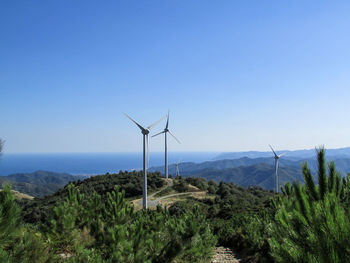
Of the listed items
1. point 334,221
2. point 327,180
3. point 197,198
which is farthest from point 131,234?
point 197,198

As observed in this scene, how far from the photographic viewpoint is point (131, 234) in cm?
1098

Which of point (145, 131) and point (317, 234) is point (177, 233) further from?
point (145, 131)

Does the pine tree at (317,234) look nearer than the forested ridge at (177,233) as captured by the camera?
Yes

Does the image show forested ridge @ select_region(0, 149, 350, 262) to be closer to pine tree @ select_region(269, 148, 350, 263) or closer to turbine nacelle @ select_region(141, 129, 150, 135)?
pine tree @ select_region(269, 148, 350, 263)

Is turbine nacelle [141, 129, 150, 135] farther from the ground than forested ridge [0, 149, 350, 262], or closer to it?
farther from the ground

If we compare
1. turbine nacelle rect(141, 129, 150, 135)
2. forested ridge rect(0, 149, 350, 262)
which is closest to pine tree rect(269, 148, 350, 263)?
forested ridge rect(0, 149, 350, 262)

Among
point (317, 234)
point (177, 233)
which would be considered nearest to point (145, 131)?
point (177, 233)

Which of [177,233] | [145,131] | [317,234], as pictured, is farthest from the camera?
[145,131]

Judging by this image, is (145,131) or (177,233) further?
(145,131)

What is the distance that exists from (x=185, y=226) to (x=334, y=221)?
9389mm

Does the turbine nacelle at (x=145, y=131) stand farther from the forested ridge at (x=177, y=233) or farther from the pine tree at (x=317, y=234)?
the pine tree at (x=317, y=234)

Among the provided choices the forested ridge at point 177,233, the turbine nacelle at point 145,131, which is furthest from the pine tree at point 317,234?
the turbine nacelle at point 145,131

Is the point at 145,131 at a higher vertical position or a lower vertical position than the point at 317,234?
higher

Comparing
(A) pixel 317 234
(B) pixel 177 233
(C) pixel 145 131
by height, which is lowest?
(B) pixel 177 233
